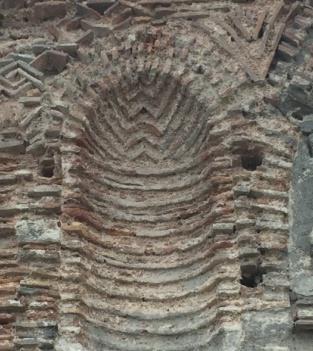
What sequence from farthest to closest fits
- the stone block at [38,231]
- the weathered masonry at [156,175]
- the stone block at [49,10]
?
1. the stone block at [49,10]
2. the stone block at [38,231]
3. the weathered masonry at [156,175]

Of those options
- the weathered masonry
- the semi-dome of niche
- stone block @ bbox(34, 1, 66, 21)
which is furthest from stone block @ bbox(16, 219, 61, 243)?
stone block @ bbox(34, 1, 66, 21)

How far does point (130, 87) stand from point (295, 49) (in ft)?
4.62

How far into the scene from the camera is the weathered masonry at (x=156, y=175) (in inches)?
297

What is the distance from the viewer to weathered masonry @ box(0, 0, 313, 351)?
7551 millimetres

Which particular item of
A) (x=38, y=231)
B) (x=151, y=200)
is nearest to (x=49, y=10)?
(x=151, y=200)

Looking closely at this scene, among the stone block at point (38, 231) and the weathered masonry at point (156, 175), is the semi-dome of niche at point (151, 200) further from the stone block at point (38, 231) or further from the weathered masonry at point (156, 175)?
the stone block at point (38, 231)

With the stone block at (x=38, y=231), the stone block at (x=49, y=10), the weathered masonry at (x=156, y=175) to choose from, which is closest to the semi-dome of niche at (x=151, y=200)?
the weathered masonry at (x=156, y=175)

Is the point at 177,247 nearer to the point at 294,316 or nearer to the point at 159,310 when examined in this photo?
the point at 159,310

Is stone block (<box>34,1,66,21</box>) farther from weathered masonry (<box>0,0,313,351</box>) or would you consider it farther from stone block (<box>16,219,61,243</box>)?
stone block (<box>16,219,61,243</box>)

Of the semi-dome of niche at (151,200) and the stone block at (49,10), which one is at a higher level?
the stone block at (49,10)

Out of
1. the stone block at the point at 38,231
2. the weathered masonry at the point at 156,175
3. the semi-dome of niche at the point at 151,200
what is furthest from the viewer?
the stone block at the point at 38,231

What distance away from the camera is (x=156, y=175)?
8836 mm

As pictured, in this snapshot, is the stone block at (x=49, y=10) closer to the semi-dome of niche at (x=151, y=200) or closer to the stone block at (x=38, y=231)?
the semi-dome of niche at (x=151, y=200)

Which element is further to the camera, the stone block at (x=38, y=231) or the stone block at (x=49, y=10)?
the stone block at (x=49, y=10)
